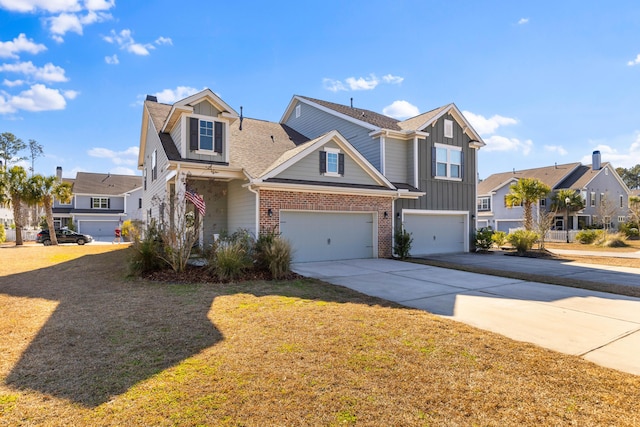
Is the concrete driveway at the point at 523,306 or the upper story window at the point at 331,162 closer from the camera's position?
the concrete driveway at the point at 523,306

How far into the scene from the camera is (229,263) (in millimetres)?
9289

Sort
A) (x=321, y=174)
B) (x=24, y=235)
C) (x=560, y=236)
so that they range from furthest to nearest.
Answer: (x=24, y=235)
(x=560, y=236)
(x=321, y=174)

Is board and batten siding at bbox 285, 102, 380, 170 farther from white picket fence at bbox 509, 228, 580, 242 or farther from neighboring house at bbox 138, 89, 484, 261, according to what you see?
white picket fence at bbox 509, 228, 580, 242

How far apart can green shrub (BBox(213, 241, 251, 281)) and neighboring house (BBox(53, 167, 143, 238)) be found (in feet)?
105

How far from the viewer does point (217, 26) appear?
40.5 ft

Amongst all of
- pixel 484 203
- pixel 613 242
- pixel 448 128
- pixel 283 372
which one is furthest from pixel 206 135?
pixel 484 203

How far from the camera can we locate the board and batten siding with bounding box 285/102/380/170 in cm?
1709

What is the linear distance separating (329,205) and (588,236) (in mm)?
21623

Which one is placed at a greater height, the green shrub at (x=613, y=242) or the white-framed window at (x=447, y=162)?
the white-framed window at (x=447, y=162)

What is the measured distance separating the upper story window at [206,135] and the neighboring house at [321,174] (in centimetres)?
4

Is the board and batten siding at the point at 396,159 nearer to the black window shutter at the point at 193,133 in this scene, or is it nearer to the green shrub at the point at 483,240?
the green shrub at the point at 483,240

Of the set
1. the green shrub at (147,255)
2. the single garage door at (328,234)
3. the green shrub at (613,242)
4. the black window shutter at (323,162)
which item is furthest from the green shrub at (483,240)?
the green shrub at (147,255)

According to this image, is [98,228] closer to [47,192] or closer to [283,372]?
[47,192]

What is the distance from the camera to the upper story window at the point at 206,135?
13.0 metres
